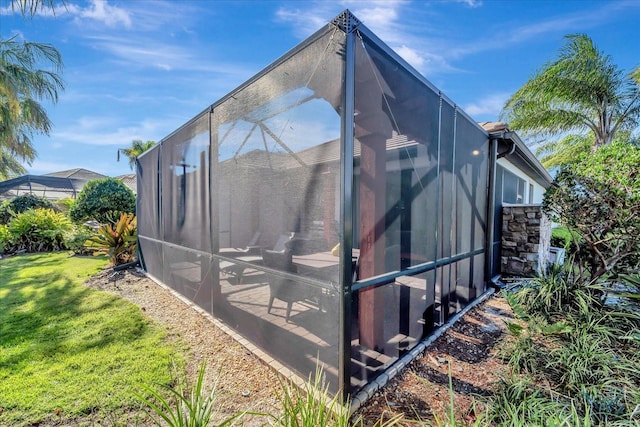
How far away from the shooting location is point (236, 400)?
7.71 ft

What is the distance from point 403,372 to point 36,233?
13.3 m

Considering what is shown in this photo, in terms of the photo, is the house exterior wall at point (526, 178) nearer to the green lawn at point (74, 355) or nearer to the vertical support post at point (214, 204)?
the vertical support post at point (214, 204)

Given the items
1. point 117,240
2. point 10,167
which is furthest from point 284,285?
point 10,167

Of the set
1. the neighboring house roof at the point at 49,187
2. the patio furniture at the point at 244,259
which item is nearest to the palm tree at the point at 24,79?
the neighboring house roof at the point at 49,187

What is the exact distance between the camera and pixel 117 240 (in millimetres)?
7035

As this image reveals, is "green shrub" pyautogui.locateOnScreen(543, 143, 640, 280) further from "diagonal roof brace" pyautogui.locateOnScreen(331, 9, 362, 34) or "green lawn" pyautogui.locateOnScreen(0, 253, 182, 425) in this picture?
"green lawn" pyautogui.locateOnScreen(0, 253, 182, 425)

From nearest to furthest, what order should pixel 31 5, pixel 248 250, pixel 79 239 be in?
1. pixel 248 250
2. pixel 31 5
3. pixel 79 239

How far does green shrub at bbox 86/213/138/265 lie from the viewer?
699 centimetres

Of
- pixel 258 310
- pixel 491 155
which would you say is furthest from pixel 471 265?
pixel 258 310

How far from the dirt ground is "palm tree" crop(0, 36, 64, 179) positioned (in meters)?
9.70

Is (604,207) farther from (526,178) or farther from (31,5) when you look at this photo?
(31,5)

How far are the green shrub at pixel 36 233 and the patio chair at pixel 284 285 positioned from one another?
35.2 ft

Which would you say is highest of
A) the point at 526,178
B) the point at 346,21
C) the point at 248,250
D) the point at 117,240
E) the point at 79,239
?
the point at 346,21

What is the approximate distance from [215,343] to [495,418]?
9.49 ft
